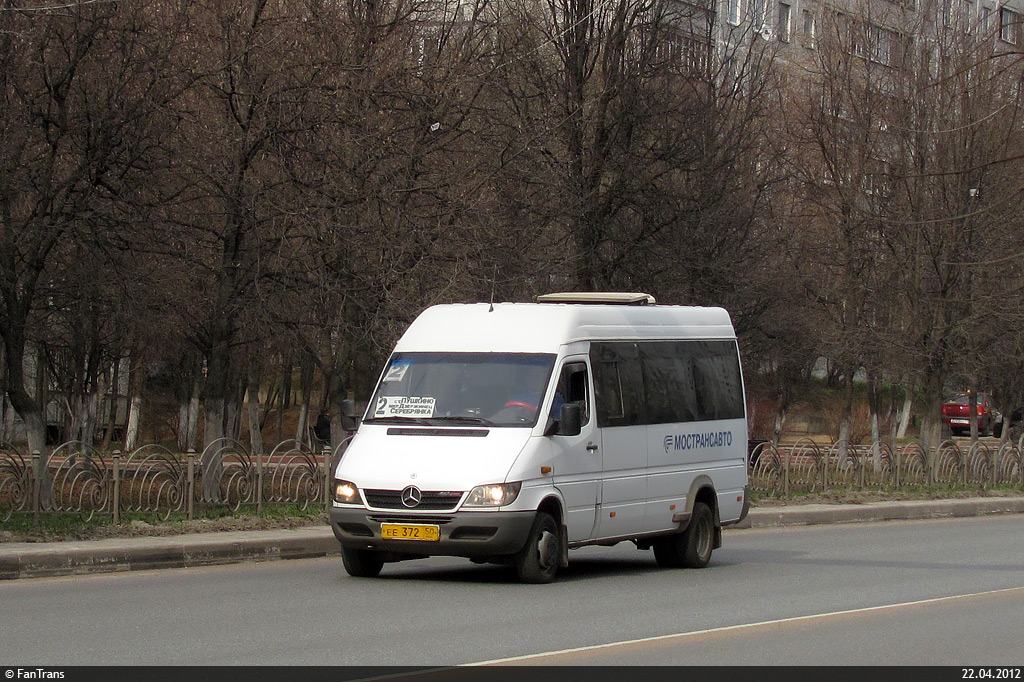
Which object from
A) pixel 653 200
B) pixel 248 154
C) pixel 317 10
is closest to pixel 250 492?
pixel 248 154

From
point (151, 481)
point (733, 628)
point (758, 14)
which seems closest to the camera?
point (733, 628)

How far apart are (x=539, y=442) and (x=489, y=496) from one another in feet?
2.59

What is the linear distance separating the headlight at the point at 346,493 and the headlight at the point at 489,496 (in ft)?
3.45

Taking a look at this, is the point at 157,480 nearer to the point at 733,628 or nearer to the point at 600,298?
the point at 600,298

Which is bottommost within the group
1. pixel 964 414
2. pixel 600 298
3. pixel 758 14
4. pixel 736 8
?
pixel 964 414

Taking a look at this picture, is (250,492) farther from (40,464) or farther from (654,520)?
(654,520)

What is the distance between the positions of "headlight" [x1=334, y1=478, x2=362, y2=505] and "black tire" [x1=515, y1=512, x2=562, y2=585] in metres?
1.54

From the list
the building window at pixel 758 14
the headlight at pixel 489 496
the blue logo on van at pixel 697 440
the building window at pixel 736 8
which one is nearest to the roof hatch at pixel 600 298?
the blue logo on van at pixel 697 440

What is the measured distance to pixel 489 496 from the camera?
12.5m

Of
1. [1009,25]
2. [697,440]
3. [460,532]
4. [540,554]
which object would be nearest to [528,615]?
[460,532]

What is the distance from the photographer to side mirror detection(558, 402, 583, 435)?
13.2 metres

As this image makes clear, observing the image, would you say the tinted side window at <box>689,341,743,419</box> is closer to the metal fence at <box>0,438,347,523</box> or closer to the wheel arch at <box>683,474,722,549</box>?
the wheel arch at <box>683,474,722,549</box>

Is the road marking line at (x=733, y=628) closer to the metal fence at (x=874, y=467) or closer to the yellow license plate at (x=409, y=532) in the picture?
the yellow license plate at (x=409, y=532)

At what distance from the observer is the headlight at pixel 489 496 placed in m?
12.5
